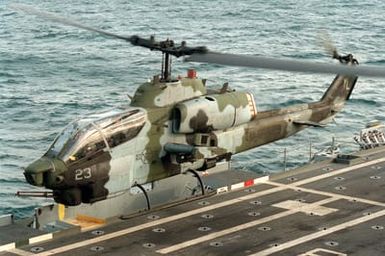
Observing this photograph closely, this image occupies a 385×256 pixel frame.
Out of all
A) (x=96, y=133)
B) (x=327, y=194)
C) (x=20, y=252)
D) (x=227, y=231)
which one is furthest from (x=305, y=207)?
(x=20, y=252)

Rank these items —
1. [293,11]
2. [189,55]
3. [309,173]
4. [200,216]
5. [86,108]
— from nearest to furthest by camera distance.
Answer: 1. [189,55]
2. [200,216]
3. [309,173]
4. [86,108]
5. [293,11]

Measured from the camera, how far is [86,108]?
42688 millimetres

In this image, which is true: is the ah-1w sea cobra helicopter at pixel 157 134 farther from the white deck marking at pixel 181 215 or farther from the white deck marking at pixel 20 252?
the white deck marking at pixel 20 252

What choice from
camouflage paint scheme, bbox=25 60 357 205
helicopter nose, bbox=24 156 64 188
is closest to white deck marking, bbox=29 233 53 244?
camouflage paint scheme, bbox=25 60 357 205

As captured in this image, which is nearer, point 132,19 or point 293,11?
point 132,19

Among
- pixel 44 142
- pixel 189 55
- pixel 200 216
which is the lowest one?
pixel 44 142

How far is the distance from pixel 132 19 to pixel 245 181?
5935 cm

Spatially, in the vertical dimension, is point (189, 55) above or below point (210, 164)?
above

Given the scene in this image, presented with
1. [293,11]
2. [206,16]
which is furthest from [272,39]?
[293,11]

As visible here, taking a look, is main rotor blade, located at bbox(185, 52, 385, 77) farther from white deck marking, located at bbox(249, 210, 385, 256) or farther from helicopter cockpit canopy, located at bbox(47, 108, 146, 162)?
white deck marking, located at bbox(249, 210, 385, 256)

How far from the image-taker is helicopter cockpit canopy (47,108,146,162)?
17.1 meters

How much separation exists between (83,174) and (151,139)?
207 cm

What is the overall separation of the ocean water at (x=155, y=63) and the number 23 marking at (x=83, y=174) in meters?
11.6

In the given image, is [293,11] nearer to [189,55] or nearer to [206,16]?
[206,16]
